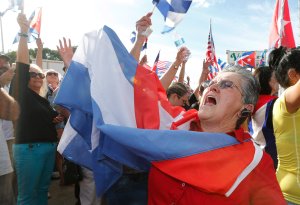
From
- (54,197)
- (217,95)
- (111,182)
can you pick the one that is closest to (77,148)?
(111,182)

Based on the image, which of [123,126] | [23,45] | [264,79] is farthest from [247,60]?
[123,126]

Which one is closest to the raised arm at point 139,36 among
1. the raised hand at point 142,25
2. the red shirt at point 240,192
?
the raised hand at point 142,25

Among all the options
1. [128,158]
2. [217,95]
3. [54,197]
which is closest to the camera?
[128,158]

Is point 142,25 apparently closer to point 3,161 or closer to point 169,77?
point 169,77

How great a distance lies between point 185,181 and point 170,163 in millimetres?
112

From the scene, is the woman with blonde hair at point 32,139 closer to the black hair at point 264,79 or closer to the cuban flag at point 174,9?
the cuban flag at point 174,9

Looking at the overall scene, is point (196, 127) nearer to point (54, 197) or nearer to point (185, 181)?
point (185, 181)

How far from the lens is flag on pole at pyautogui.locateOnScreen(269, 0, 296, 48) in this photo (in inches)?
156

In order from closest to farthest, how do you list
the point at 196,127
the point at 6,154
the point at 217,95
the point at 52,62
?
the point at 217,95, the point at 196,127, the point at 6,154, the point at 52,62

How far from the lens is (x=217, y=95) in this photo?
181cm

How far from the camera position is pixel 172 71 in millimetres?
2961

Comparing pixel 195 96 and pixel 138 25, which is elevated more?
pixel 138 25

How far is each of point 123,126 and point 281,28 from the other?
3.15 metres

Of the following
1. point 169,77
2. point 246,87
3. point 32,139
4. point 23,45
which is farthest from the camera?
point 32,139
